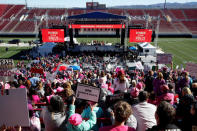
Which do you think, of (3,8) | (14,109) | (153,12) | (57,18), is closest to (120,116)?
(14,109)

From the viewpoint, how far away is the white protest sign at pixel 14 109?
121 inches

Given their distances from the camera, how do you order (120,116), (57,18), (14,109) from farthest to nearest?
1. (57,18)
2. (14,109)
3. (120,116)

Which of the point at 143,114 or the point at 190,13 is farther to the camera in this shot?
the point at 190,13

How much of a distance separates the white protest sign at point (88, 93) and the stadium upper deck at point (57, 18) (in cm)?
4782

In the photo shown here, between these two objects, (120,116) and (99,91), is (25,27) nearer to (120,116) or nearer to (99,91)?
(99,91)

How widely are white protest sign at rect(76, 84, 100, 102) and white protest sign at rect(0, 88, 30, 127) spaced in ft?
3.48

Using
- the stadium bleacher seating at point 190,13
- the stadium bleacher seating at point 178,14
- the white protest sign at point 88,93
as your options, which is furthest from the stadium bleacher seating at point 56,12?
the white protest sign at point 88,93

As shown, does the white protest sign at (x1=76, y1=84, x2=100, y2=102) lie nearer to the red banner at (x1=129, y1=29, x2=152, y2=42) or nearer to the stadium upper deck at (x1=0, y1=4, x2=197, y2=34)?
the red banner at (x1=129, y1=29, x2=152, y2=42)

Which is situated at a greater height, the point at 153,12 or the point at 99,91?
the point at 153,12

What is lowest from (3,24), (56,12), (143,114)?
(143,114)

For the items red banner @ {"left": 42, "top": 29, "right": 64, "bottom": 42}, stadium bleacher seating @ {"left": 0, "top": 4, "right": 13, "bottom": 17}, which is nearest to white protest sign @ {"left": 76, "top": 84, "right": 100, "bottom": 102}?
red banner @ {"left": 42, "top": 29, "right": 64, "bottom": 42}

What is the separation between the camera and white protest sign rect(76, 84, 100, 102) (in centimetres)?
354

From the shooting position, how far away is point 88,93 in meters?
3.61

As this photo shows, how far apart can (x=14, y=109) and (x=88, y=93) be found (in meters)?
1.37
